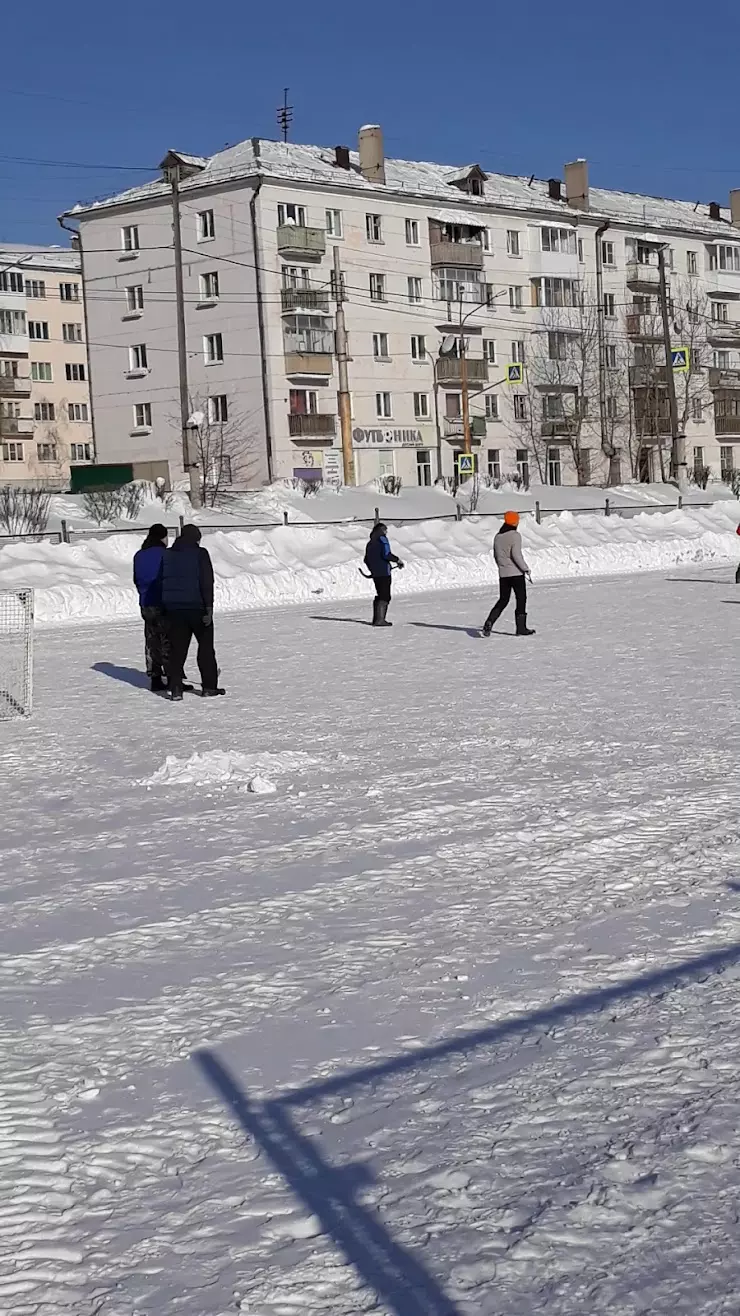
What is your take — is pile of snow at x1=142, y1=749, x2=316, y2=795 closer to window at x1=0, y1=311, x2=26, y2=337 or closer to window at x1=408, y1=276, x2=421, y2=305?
window at x1=408, y1=276, x2=421, y2=305

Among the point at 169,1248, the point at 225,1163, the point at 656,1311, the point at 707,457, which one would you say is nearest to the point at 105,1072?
the point at 225,1163

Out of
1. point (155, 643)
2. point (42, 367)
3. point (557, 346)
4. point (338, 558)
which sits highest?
point (42, 367)

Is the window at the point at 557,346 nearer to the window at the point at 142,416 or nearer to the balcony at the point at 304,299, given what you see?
the balcony at the point at 304,299

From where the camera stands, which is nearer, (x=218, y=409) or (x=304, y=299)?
(x=304, y=299)

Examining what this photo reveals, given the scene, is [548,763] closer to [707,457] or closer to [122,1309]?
[122,1309]

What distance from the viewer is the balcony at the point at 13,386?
2906 inches

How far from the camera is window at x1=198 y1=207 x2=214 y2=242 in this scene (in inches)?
2239

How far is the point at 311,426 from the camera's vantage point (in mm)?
56281

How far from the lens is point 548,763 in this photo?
9.49m

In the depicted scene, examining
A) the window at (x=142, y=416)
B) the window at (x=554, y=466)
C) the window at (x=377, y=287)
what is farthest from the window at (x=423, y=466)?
the window at (x=142, y=416)

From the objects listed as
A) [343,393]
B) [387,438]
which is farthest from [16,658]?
[387,438]

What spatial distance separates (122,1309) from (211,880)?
12.4 ft

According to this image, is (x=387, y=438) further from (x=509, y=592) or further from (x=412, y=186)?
(x=509, y=592)

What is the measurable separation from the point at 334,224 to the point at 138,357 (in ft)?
32.0
